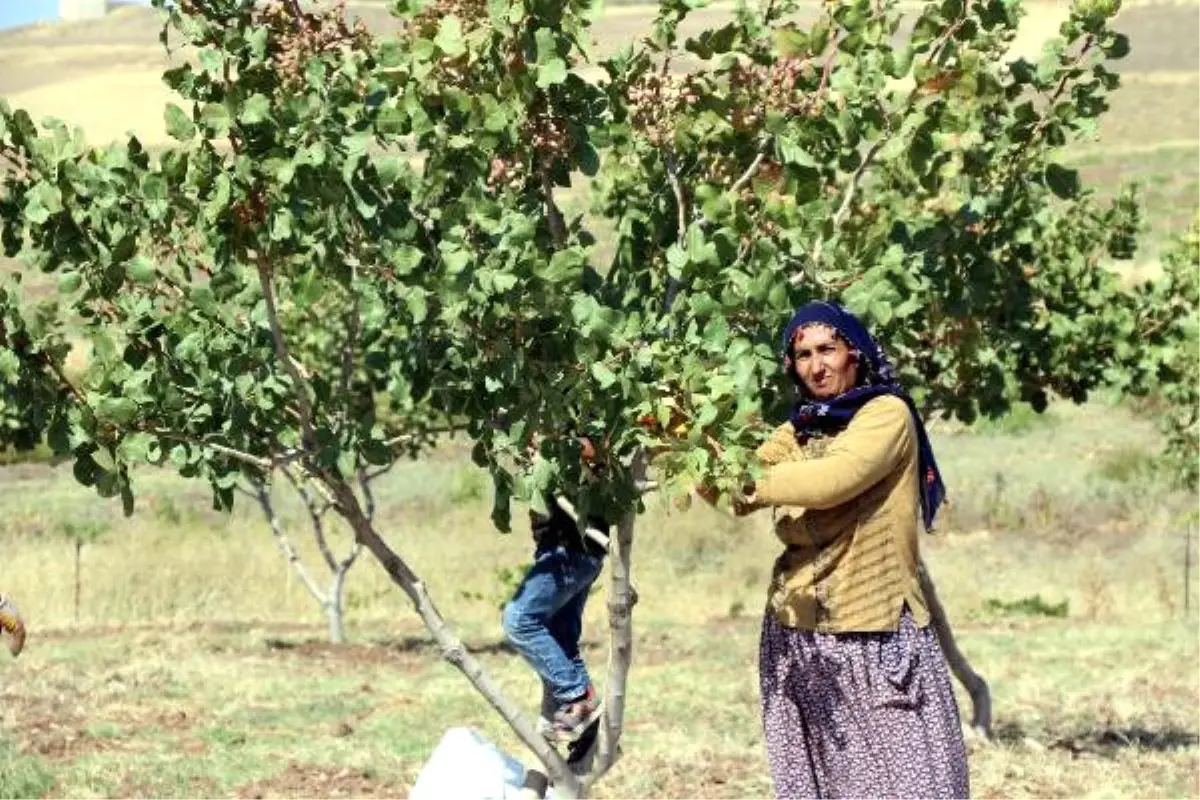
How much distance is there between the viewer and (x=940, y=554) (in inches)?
915

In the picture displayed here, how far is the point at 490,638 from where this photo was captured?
55.5 ft

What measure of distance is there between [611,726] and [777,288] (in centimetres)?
153

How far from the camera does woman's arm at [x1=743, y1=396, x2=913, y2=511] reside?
482cm

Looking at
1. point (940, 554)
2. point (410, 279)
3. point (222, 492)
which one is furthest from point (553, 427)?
point (940, 554)

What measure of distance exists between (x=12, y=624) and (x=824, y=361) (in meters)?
3.06

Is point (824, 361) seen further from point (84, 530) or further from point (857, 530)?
point (84, 530)

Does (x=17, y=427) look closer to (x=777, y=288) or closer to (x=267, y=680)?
(x=267, y=680)

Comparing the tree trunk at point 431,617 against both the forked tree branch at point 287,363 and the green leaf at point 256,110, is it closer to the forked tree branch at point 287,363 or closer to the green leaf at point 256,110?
the forked tree branch at point 287,363

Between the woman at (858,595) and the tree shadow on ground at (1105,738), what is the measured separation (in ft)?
16.2

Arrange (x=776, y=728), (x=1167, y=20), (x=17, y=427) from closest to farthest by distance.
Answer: (x=776, y=728)
(x=17, y=427)
(x=1167, y=20)

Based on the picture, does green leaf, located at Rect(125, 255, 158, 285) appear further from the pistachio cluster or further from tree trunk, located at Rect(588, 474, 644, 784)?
tree trunk, located at Rect(588, 474, 644, 784)

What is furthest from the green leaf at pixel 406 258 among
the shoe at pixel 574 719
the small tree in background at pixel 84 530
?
the small tree in background at pixel 84 530

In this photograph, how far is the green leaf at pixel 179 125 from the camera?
15.8 ft

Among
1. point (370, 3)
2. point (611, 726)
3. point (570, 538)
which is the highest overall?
point (370, 3)
